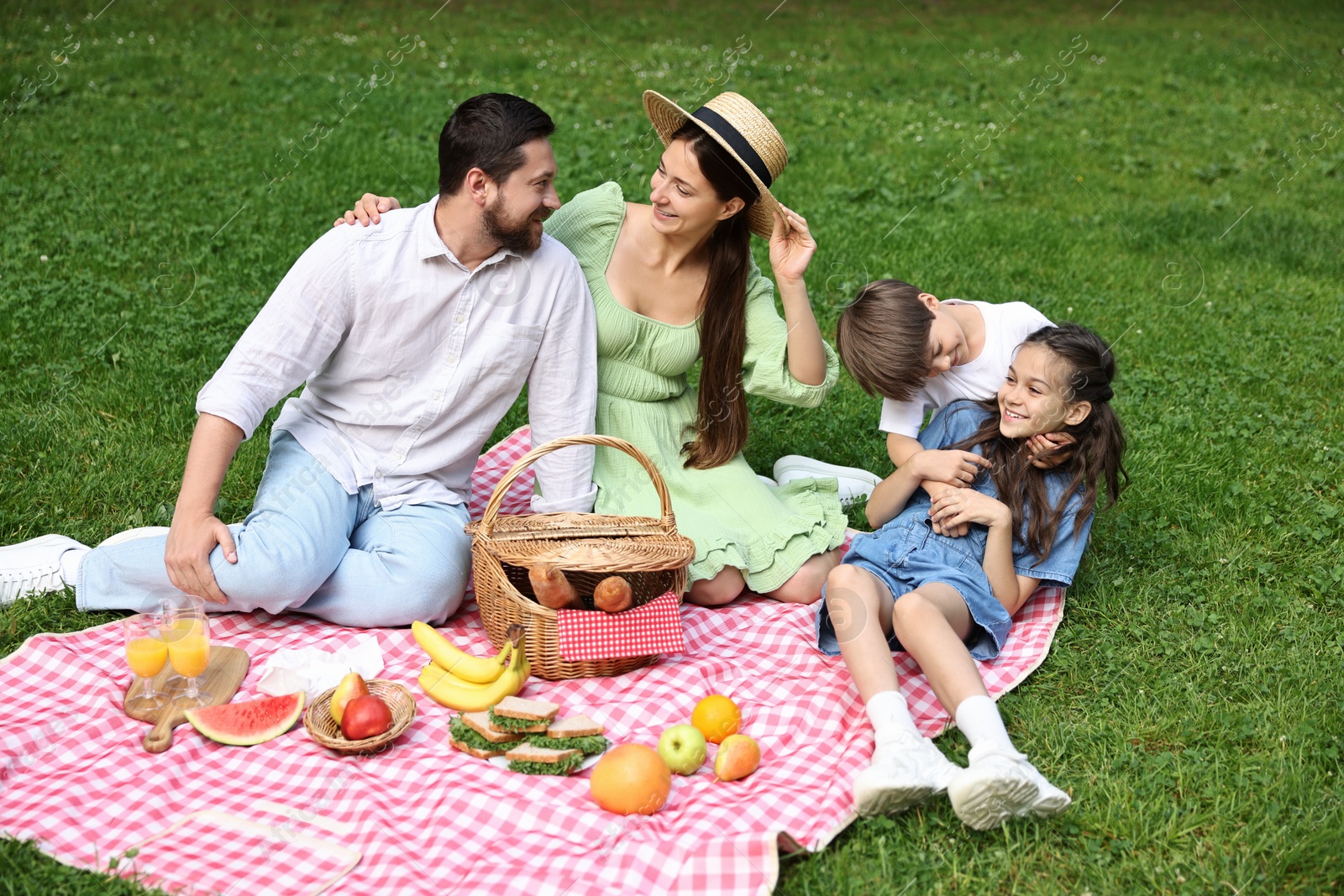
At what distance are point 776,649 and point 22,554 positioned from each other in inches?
93.4

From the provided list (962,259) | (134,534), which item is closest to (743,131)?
(134,534)

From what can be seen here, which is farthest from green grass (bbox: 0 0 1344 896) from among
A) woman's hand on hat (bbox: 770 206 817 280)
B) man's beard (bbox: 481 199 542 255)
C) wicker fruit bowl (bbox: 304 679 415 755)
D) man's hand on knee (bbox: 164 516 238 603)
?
man's beard (bbox: 481 199 542 255)

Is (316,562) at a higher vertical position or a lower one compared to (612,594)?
higher

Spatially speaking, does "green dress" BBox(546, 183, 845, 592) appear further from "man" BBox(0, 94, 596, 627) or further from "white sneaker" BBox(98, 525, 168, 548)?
"white sneaker" BBox(98, 525, 168, 548)

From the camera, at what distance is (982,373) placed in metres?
3.91

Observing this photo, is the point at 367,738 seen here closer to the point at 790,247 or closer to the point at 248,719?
the point at 248,719

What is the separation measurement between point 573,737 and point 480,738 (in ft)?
0.80

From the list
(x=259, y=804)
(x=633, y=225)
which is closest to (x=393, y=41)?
(x=633, y=225)

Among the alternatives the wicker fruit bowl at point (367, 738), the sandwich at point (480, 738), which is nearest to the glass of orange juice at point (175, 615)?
the wicker fruit bowl at point (367, 738)

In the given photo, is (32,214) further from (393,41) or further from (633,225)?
(393,41)

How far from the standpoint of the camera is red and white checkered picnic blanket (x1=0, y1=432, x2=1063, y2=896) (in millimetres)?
2609

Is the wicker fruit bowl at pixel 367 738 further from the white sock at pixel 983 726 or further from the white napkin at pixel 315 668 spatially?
the white sock at pixel 983 726

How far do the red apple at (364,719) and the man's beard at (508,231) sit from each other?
1427 millimetres

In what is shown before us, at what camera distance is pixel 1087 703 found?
11.1 feet
